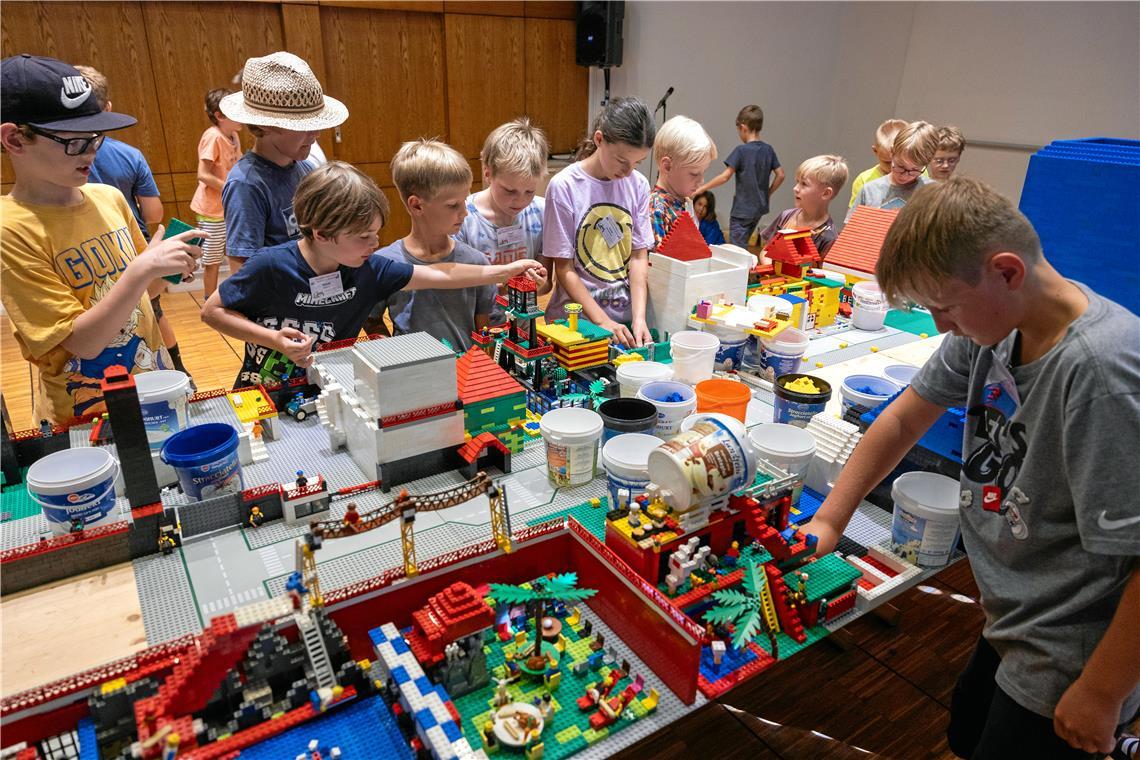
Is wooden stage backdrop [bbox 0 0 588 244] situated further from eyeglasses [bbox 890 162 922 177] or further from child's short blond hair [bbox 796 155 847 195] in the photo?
eyeglasses [bbox 890 162 922 177]

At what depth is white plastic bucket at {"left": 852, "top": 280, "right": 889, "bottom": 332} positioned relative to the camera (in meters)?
3.40

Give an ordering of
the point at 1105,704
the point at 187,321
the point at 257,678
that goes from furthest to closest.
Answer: the point at 187,321 < the point at 257,678 < the point at 1105,704

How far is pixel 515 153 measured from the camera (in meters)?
3.03

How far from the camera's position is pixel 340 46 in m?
7.35

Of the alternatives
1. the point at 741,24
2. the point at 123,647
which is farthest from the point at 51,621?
the point at 741,24

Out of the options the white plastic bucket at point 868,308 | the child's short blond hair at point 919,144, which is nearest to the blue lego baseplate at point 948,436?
the white plastic bucket at point 868,308

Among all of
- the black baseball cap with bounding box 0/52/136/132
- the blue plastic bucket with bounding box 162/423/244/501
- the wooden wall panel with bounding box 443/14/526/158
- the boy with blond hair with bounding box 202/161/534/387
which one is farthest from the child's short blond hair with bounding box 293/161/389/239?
the wooden wall panel with bounding box 443/14/526/158

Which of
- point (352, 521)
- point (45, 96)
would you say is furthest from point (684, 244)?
point (45, 96)

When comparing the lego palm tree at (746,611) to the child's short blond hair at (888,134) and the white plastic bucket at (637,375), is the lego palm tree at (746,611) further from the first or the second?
the child's short blond hair at (888,134)

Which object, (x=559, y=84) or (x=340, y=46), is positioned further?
(x=559, y=84)

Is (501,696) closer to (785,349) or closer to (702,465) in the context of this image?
(702,465)

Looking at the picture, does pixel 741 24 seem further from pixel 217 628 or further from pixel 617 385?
pixel 217 628

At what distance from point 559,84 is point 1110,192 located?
24.7 ft

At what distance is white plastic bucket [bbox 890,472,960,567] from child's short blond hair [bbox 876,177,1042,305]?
2.37ft
